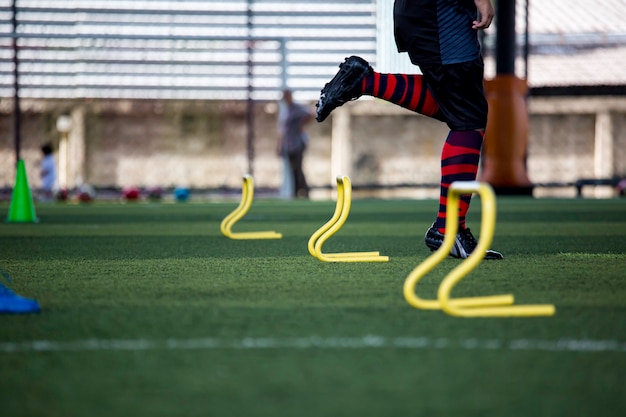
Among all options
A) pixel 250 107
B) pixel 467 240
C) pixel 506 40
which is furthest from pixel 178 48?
pixel 467 240

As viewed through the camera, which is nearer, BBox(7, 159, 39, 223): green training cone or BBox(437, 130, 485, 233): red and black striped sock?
BBox(437, 130, 485, 233): red and black striped sock

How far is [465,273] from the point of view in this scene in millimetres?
2393

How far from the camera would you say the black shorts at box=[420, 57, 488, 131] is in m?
3.84

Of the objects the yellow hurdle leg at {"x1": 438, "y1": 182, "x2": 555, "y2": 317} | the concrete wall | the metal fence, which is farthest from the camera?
the metal fence

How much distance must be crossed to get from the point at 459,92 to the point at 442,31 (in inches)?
10.4

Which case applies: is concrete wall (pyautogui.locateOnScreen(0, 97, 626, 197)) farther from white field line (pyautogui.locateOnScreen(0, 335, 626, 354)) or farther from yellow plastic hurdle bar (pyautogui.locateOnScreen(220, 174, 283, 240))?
white field line (pyautogui.locateOnScreen(0, 335, 626, 354))

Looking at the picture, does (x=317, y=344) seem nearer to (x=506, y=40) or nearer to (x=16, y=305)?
(x=16, y=305)

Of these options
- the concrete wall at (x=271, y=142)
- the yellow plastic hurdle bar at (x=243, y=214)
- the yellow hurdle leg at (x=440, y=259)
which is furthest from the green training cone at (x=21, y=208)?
the concrete wall at (x=271, y=142)

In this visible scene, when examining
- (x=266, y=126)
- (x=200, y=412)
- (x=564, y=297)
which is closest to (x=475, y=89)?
(x=564, y=297)

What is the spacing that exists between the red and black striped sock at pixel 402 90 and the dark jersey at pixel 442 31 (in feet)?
0.31

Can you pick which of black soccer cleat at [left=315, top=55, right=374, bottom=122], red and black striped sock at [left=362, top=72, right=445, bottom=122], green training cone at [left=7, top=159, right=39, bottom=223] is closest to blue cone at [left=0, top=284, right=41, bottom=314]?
black soccer cleat at [left=315, top=55, right=374, bottom=122]

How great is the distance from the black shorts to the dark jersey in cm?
3

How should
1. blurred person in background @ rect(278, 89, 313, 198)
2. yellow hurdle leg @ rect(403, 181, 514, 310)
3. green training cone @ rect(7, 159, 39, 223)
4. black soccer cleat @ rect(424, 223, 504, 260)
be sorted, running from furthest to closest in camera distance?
1. blurred person in background @ rect(278, 89, 313, 198)
2. green training cone @ rect(7, 159, 39, 223)
3. black soccer cleat @ rect(424, 223, 504, 260)
4. yellow hurdle leg @ rect(403, 181, 514, 310)

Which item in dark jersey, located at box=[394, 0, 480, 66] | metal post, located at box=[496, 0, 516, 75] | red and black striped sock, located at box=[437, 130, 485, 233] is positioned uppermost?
metal post, located at box=[496, 0, 516, 75]
